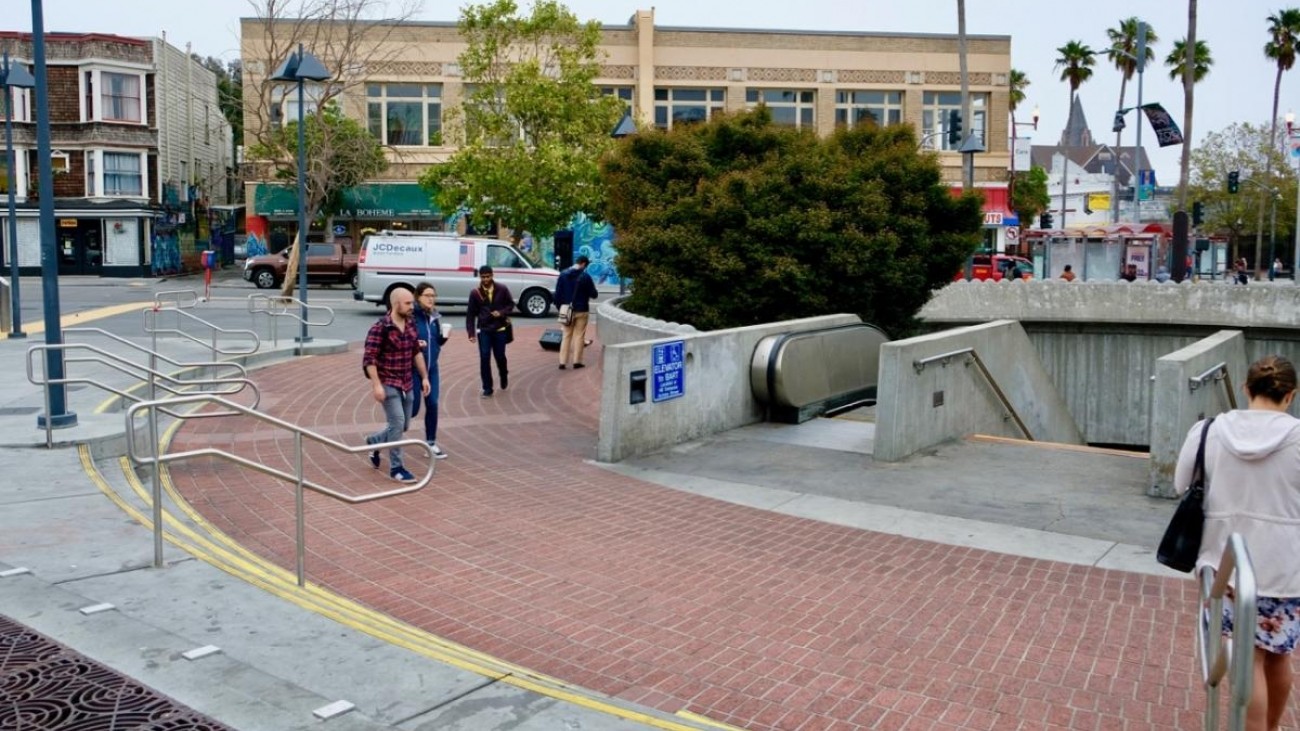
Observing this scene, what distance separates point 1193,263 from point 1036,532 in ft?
152

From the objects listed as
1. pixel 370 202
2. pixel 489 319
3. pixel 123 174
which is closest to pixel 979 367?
pixel 489 319

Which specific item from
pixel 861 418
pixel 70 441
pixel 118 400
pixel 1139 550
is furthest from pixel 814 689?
pixel 118 400

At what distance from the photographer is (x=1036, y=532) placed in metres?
8.69

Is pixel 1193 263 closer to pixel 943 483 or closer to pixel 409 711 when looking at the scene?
pixel 943 483

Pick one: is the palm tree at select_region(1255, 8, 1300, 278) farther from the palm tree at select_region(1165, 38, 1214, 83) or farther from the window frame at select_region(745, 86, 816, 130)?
the window frame at select_region(745, 86, 816, 130)

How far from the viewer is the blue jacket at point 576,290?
17406mm

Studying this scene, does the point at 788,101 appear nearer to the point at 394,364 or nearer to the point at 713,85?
the point at 713,85

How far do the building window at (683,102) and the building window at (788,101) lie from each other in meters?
1.35

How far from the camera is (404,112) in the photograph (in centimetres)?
4744

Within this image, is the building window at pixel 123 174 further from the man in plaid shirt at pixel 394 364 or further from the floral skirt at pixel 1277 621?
the floral skirt at pixel 1277 621

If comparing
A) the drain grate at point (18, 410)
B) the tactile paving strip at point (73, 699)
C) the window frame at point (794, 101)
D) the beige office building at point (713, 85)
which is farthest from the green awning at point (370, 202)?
the tactile paving strip at point (73, 699)

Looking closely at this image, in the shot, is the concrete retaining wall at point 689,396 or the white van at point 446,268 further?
the white van at point 446,268

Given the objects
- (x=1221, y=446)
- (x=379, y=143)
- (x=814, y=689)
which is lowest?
(x=814, y=689)

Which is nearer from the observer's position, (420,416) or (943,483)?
(943,483)
